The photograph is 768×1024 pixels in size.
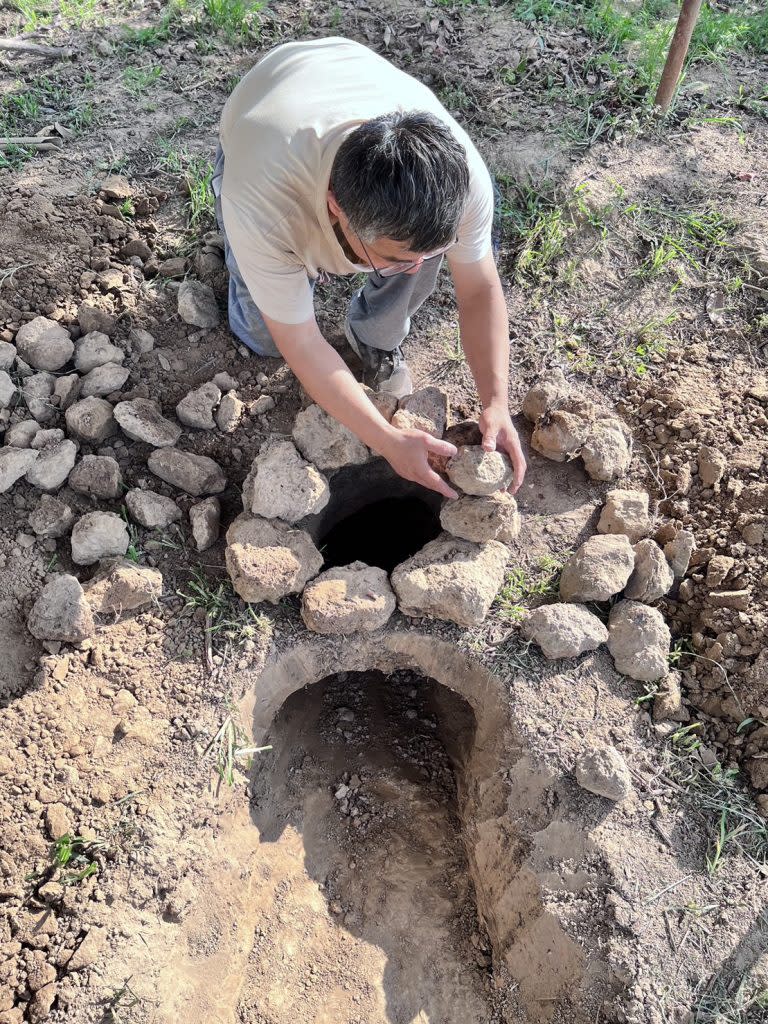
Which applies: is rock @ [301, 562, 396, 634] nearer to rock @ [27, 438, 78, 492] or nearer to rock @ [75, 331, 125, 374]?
rock @ [27, 438, 78, 492]

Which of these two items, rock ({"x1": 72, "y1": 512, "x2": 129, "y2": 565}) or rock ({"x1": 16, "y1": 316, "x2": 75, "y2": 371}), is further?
rock ({"x1": 16, "y1": 316, "x2": 75, "y2": 371})

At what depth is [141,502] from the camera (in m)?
2.49

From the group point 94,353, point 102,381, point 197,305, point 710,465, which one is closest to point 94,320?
point 94,353

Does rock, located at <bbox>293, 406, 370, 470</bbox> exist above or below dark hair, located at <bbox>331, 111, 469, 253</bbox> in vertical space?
below

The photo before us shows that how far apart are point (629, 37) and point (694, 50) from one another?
1.21 ft

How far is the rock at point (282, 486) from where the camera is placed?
2383 millimetres

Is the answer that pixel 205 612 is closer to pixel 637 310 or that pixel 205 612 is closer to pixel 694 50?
pixel 637 310

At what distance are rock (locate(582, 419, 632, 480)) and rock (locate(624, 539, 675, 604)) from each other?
31 cm

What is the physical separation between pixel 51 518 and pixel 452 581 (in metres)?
1.37

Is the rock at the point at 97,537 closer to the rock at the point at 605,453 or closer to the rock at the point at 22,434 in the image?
the rock at the point at 22,434

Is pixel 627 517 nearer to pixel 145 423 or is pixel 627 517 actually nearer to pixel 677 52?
pixel 145 423

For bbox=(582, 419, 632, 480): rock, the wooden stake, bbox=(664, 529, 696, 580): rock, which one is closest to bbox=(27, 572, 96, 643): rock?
bbox=(582, 419, 632, 480): rock

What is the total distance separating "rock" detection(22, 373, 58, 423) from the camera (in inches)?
104

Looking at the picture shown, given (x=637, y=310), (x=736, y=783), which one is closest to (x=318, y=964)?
(x=736, y=783)
